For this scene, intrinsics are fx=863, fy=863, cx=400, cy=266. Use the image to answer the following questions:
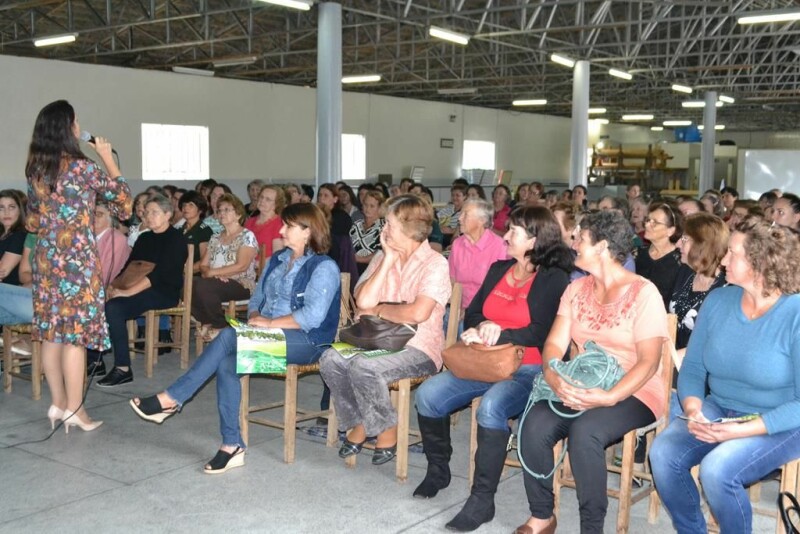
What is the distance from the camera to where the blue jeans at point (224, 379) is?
387 cm

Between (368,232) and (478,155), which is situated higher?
(478,155)

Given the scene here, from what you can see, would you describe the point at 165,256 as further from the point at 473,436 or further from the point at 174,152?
the point at 174,152

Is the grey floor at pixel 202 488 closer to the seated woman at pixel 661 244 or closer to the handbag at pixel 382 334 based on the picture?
the handbag at pixel 382 334

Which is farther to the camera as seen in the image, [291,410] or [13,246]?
[13,246]

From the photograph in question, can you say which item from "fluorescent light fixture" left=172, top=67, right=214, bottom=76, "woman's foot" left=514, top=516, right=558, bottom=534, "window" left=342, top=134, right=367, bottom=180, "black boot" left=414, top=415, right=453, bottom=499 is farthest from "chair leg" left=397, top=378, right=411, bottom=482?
"window" left=342, top=134, right=367, bottom=180

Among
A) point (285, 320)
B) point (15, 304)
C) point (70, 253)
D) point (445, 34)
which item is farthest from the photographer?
point (445, 34)

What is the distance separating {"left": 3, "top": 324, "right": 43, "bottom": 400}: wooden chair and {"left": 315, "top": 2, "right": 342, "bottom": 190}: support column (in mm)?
5615

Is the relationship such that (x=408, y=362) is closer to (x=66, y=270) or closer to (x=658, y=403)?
(x=658, y=403)

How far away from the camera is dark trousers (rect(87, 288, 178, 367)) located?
5402 mm

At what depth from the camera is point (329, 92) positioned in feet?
34.5

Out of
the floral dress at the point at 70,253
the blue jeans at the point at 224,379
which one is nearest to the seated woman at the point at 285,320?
the blue jeans at the point at 224,379

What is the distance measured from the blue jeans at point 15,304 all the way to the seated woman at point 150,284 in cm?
57

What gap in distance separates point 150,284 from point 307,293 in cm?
194

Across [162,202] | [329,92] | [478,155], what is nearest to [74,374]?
[162,202]
